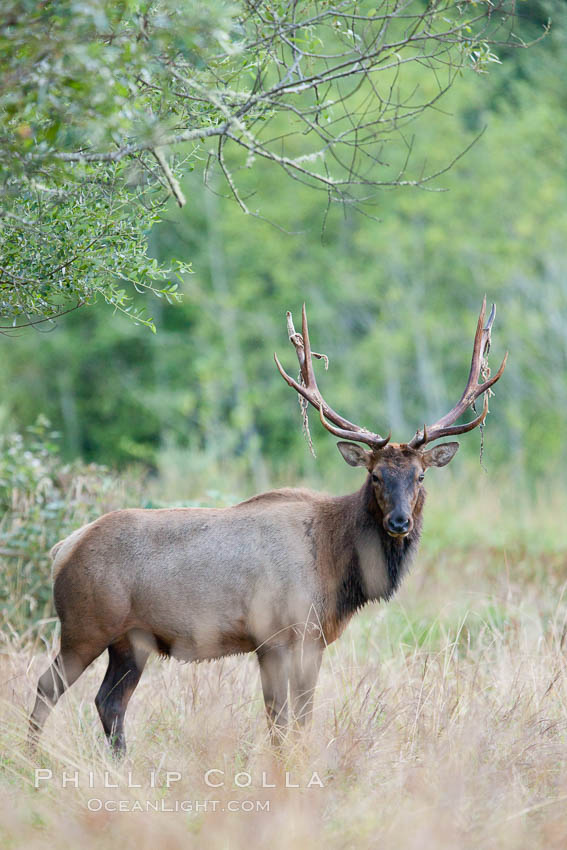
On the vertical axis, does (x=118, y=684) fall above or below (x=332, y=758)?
above

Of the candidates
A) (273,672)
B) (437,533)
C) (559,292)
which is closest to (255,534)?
(273,672)

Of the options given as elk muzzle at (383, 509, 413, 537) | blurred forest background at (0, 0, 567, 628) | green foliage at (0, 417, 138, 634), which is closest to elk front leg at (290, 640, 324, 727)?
elk muzzle at (383, 509, 413, 537)

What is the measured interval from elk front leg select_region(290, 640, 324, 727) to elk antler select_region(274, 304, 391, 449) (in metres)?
1.20

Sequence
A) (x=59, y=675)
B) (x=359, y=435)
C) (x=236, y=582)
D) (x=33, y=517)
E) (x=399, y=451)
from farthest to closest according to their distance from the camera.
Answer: (x=33, y=517)
(x=359, y=435)
(x=399, y=451)
(x=236, y=582)
(x=59, y=675)

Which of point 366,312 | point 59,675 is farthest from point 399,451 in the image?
point 366,312

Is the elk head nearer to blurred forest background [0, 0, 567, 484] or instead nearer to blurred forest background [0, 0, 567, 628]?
blurred forest background [0, 0, 567, 628]

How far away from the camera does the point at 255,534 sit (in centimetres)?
540

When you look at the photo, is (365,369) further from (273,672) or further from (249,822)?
(249,822)

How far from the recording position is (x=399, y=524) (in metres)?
5.21

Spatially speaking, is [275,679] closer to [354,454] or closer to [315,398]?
[354,454]

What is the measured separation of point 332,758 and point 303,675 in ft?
2.53

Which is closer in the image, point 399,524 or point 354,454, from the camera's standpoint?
point 399,524

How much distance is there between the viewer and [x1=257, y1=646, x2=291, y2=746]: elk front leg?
5.13 m

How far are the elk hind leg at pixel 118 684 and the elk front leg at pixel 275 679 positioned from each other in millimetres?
688
